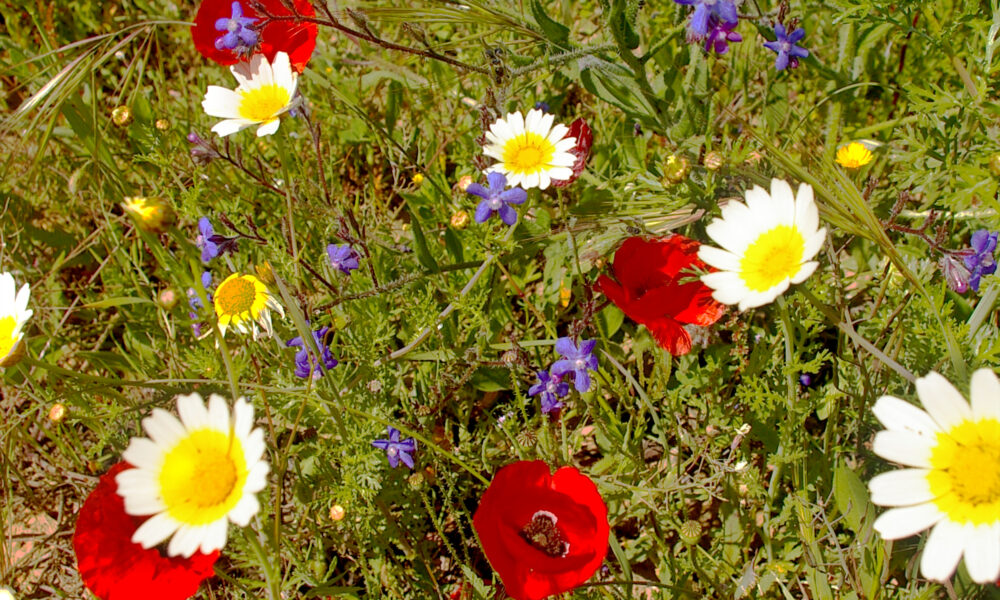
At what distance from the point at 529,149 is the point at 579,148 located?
0.15 metres

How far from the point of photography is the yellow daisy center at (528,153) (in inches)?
Answer: 72.2

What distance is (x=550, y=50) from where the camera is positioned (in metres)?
2.01

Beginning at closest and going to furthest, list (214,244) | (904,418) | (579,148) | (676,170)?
(904,418) → (676,170) → (579,148) → (214,244)

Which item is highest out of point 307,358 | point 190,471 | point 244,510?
point 307,358

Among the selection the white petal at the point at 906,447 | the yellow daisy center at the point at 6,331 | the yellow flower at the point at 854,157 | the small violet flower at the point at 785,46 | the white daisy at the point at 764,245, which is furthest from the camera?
the yellow flower at the point at 854,157

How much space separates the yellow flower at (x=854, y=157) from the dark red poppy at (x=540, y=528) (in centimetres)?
120

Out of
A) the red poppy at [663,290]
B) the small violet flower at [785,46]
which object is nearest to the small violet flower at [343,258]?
the red poppy at [663,290]

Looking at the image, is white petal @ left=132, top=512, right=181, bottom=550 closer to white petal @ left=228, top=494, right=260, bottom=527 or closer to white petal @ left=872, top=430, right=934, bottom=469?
white petal @ left=228, top=494, right=260, bottom=527

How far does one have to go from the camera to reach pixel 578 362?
1.78 metres

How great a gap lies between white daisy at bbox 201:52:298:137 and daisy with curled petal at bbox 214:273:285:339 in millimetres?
391

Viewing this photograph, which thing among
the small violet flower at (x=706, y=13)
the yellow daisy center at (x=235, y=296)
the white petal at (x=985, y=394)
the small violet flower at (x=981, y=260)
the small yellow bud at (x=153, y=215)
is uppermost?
the small violet flower at (x=706, y=13)

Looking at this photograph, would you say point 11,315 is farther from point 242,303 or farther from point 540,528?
point 540,528

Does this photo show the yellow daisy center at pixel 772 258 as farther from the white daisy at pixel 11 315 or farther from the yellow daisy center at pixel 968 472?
the white daisy at pixel 11 315

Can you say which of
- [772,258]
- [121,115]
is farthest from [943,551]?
[121,115]
